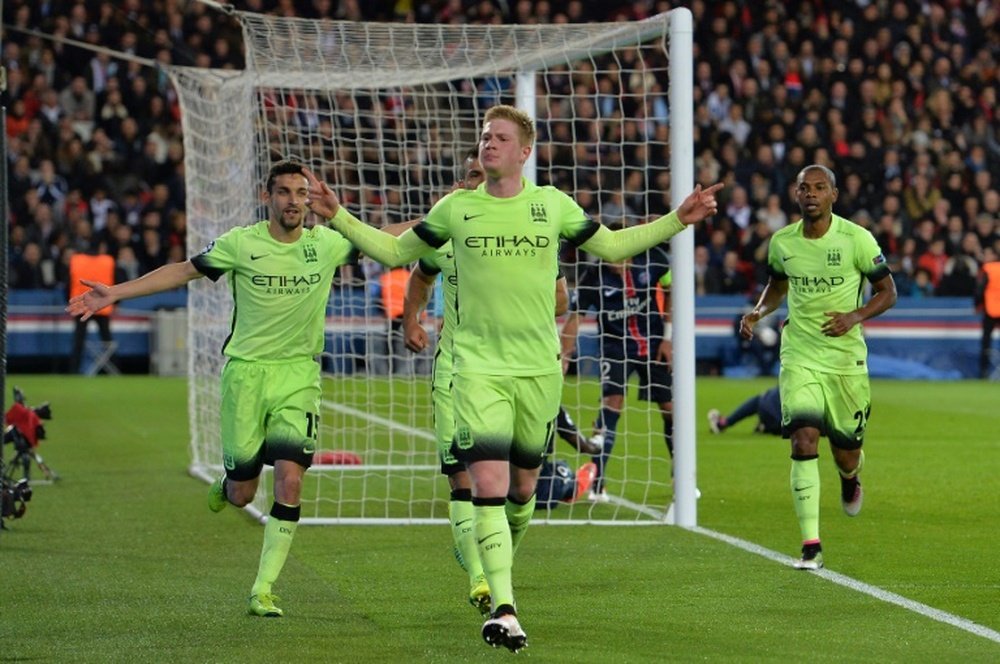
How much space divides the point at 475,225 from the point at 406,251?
320 mm

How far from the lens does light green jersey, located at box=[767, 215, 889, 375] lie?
9531 millimetres

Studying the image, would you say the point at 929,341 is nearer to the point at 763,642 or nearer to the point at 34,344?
the point at 34,344

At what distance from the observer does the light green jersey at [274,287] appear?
26.9 ft

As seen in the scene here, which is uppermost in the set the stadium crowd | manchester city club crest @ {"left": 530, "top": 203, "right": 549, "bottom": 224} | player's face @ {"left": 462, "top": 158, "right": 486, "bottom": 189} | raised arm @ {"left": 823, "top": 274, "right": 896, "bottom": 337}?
the stadium crowd

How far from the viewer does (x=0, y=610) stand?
7.92 metres

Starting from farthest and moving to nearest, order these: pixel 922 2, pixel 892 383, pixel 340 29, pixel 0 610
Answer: pixel 922 2
pixel 892 383
pixel 340 29
pixel 0 610

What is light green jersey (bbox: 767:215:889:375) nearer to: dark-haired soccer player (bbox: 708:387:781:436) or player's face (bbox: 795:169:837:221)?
player's face (bbox: 795:169:837:221)

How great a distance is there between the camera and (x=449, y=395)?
8.38 m

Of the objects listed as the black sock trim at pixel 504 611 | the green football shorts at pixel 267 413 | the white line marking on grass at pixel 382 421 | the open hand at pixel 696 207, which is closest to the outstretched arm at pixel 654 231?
the open hand at pixel 696 207

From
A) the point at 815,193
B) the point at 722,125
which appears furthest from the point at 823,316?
the point at 722,125

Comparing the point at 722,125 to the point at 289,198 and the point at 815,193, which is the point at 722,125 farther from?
the point at 289,198

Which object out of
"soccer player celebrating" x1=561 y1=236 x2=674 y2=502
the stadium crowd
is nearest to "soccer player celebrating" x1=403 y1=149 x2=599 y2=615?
"soccer player celebrating" x1=561 y1=236 x2=674 y2=502

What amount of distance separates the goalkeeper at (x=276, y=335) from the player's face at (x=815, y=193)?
259cm

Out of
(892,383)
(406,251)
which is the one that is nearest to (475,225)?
(406,251)
